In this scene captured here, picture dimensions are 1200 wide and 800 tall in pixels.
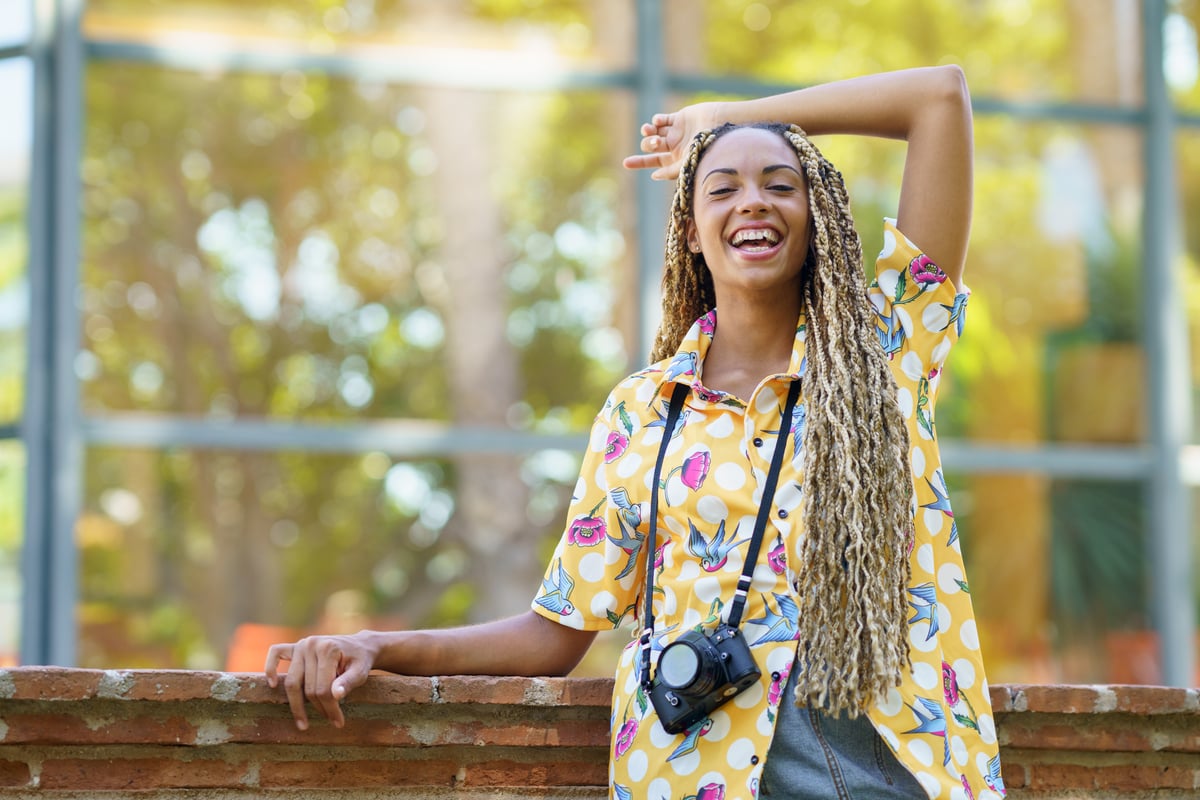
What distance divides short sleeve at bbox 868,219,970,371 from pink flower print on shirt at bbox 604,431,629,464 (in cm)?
42

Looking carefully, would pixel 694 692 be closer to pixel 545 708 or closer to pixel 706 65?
pixel 545 708

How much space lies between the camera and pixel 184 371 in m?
5.70

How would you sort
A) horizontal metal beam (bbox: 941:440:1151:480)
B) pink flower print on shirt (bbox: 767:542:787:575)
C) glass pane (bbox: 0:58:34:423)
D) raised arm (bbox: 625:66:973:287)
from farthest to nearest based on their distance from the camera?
horizontal metal beam (bbox: 941:440:1151:480), glass pane (bbox: 0:58:34:423), raised arm (bbox: 625:66:973:287), pink flower print on shirt (bbox: 767:542:787:575)

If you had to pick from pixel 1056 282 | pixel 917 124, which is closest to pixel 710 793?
pixel 917 124

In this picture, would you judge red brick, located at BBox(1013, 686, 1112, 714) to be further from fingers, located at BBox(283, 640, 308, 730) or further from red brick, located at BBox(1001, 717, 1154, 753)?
fingers, located at BBox(283, 640, 308, 730)

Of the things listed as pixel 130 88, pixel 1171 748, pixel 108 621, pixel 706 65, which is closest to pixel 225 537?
pixel 108 621

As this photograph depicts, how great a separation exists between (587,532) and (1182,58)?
210 inches

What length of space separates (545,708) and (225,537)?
3668 mm

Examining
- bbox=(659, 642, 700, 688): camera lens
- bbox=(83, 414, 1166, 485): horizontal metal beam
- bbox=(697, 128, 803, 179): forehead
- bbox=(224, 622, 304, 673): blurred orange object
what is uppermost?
bbox=(697, 128, 803, 179): forehead

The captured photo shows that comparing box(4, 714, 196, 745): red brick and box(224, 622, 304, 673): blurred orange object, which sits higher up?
box(4, 714, 196, 745): red brick

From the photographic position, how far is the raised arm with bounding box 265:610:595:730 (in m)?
2.09

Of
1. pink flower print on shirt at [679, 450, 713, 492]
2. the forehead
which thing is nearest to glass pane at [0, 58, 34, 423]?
the forehead

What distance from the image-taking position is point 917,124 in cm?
229

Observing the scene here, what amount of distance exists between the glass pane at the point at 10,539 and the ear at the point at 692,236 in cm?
383
